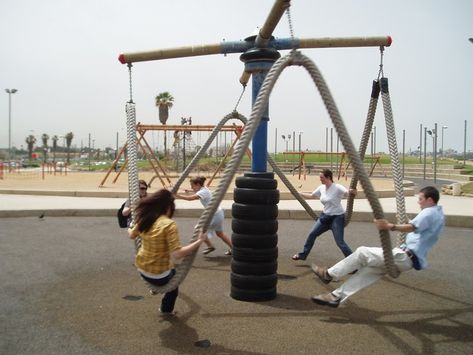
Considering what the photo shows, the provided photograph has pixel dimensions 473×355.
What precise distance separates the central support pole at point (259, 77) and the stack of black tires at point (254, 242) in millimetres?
243

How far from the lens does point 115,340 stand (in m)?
4.09

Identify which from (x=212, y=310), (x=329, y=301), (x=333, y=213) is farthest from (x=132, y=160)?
(x=333, y=213)

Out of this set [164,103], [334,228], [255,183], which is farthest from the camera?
[164,103]

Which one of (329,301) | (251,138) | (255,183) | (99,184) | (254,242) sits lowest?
(329,301)

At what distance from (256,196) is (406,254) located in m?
1.72

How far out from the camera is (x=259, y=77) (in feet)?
17.9

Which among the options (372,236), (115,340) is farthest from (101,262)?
(372,236)

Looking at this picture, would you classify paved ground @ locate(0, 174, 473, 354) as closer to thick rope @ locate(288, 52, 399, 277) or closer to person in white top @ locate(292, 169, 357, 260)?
person in white top @ locate(292, 169, 357, 260)

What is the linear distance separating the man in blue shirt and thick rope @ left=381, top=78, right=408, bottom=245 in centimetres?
47

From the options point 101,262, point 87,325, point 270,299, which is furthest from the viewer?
point 101,262

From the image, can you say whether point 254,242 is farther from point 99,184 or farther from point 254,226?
point 99,184

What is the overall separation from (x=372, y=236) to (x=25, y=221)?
8302 mm

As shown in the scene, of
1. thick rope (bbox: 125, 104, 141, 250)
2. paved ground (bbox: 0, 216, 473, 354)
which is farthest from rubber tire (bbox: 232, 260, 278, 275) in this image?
thick rope (bbox: 125, 104, 141, 250)

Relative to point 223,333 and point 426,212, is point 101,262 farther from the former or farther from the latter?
point 426,212
